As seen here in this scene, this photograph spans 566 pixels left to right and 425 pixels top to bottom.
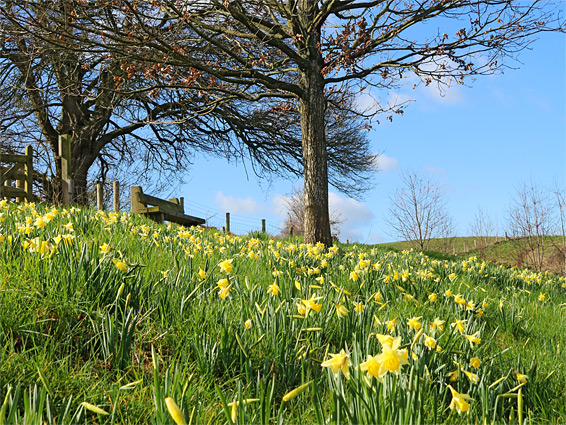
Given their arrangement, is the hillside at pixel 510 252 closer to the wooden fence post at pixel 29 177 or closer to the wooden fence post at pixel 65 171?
the wooden fence post at pixel 65 171

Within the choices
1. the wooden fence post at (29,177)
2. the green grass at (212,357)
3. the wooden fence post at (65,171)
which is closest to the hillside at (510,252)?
the wooden fence post at (65,171)

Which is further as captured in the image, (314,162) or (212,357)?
(314,162)

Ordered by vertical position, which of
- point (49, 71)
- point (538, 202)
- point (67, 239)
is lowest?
point (67, 239)

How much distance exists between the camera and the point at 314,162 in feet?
27.2

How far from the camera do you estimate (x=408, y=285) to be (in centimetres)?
375

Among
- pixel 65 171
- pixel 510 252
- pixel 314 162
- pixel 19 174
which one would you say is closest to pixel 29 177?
pixel 19 174

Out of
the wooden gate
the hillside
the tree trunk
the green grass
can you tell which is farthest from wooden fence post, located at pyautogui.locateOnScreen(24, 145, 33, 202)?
the hillside

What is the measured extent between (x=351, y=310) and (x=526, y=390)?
850mm

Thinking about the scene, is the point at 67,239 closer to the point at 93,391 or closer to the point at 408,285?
the point at 93,391

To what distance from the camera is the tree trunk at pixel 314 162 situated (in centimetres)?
827

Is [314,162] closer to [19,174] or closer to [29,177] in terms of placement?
[29,177]

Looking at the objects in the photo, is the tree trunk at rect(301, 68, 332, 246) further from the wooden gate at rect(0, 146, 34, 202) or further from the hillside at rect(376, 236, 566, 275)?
the wooden gate at rect(0, 146, 34, 202)

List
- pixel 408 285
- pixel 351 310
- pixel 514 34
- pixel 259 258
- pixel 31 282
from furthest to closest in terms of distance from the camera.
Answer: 1. pixel 514 34
2. pixel 259 258
3. pixel 408 285
4. pixel 351 310
5. pixel 31 282

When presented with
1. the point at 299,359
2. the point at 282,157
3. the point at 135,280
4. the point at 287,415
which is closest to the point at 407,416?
the point at 287,415
